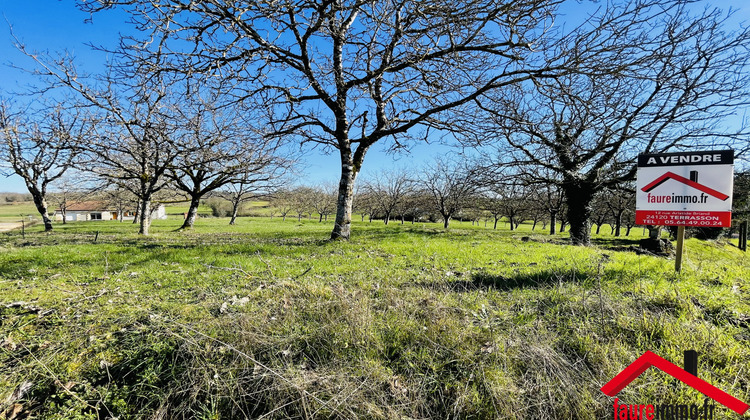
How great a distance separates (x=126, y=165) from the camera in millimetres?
15328

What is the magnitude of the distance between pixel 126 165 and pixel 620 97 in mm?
21042

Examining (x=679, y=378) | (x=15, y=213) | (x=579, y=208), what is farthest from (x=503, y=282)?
(x=15, y=213)

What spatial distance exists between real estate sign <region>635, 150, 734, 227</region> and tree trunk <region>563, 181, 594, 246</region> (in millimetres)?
7010

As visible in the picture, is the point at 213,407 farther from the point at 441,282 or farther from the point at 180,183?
the point at 180,183

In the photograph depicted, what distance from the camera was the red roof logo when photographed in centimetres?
521

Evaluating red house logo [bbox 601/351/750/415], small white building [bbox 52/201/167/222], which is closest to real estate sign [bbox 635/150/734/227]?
red house logo [bbox 601/351/750/415]

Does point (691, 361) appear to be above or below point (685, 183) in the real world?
below

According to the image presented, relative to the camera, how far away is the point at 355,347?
289 cm

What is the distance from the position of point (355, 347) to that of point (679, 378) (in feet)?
8.46

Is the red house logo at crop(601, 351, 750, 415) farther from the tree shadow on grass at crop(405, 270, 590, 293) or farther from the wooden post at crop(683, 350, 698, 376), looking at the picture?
the tree shadow on grass at crop(405, 270, 590, 293)

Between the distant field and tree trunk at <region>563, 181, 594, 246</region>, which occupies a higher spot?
tree trunk at <region>563, 181, 594, 246</region>

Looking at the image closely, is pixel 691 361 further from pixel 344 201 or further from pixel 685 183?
pixel 344 201

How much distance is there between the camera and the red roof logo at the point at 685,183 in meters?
5.21

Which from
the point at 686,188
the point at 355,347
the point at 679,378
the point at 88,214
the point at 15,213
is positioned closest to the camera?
the point at 679,378
